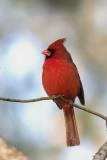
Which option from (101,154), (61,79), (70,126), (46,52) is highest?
(46,52)

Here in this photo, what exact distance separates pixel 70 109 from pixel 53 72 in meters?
0.33

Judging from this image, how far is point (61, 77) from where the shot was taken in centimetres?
255

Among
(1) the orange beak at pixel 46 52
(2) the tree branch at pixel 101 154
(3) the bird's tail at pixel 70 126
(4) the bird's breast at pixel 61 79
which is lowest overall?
(2) the tree branch at pixel 101 154

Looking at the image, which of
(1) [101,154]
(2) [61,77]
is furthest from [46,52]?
(1) [101,154]

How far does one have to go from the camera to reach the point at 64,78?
2.56 m

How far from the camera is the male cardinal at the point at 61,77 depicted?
2.56 metres

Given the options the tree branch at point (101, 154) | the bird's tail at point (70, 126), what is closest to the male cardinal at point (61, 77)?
the bird's tail at point (70, 126)

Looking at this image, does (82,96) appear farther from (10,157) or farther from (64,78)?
(10,157)

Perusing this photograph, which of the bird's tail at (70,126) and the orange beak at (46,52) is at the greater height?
the orange beak at (46,52)

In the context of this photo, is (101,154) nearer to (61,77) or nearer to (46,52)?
(61,77)

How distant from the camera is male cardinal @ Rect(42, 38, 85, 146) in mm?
2562

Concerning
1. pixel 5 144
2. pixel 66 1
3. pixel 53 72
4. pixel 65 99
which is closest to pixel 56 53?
pixel 53 72

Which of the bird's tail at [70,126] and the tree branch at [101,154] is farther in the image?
the bird's tail at [70,126]

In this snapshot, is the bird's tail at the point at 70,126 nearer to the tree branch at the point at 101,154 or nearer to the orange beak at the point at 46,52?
the orange beak at the point at 46,52
